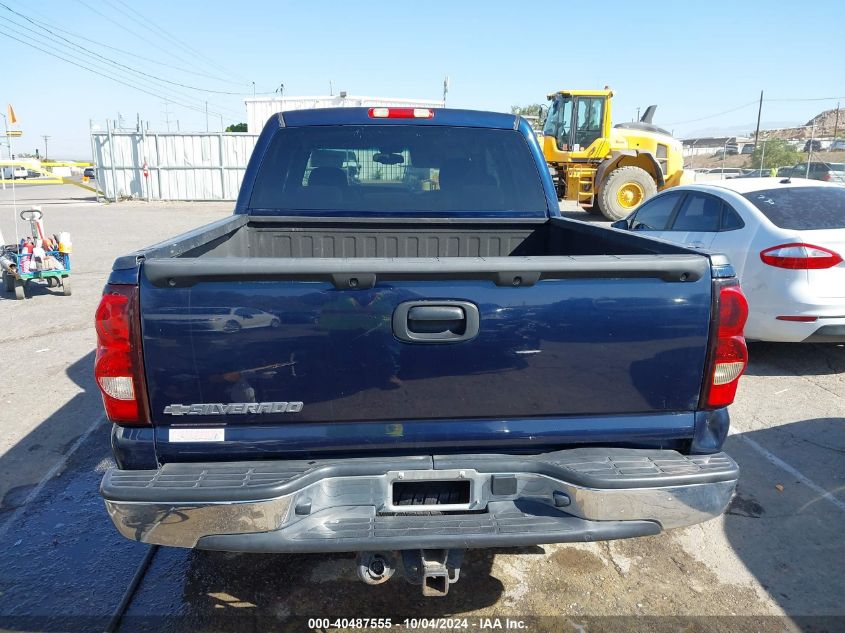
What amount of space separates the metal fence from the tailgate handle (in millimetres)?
26523

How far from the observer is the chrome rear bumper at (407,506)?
2.16 m

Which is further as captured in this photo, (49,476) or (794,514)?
(49,476)

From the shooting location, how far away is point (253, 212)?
12.5 feet

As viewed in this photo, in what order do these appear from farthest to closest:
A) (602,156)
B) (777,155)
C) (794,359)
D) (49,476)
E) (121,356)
→ (777,155)
(602,156)
(794,359)
(49,476)
(121,356)

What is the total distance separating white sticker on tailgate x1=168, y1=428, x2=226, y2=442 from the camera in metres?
2.26

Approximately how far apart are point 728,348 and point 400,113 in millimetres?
2420

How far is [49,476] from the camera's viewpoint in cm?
397

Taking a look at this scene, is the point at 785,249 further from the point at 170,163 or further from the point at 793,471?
the point at 170,163

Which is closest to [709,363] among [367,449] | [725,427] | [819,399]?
[725,427]

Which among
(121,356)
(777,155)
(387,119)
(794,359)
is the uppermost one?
(777,155)

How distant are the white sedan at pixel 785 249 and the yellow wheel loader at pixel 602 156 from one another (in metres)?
10.0

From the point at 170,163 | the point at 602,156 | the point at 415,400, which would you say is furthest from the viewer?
the point at 170,163

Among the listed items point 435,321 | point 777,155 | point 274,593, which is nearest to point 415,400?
point 435,321

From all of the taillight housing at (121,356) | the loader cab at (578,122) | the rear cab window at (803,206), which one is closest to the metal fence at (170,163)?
the loader cab at (578,122)
